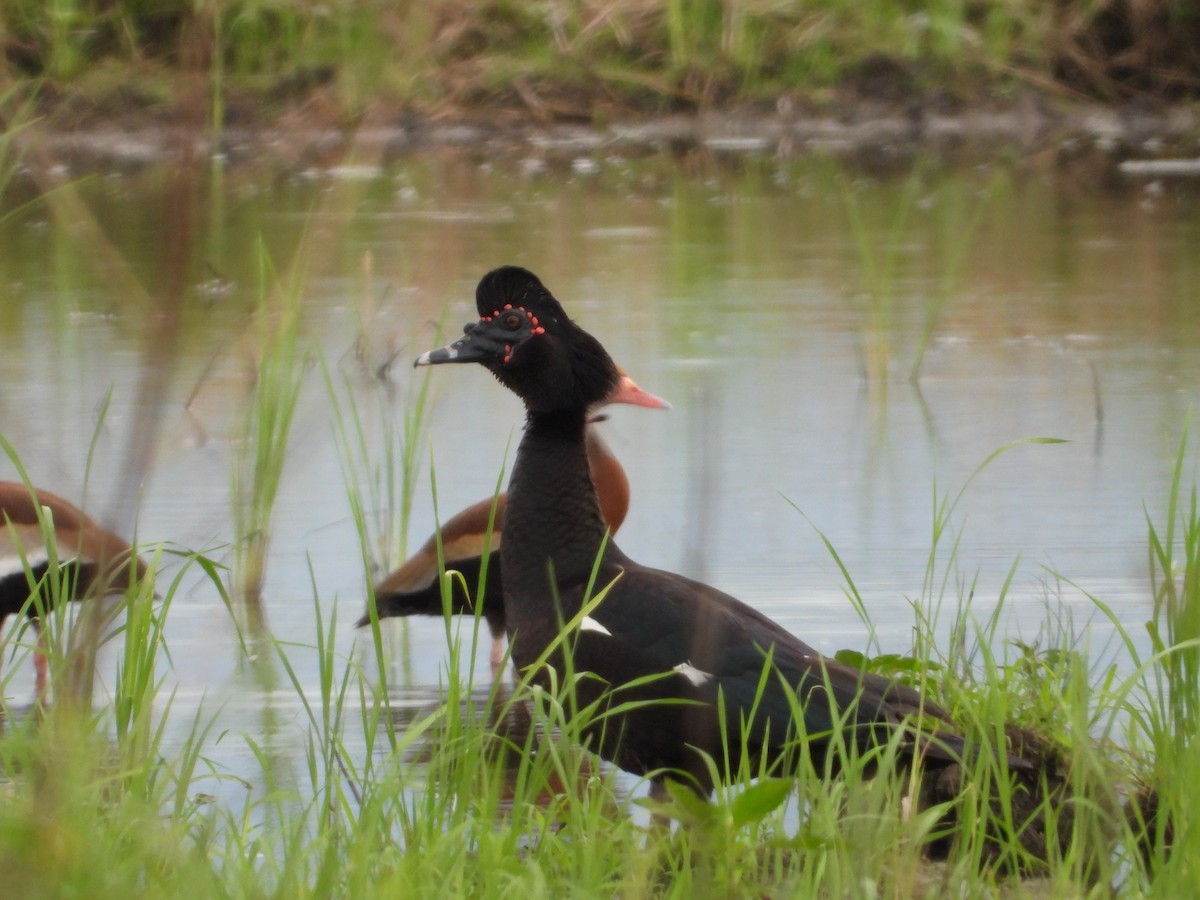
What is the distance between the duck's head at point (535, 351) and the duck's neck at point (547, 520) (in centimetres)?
5

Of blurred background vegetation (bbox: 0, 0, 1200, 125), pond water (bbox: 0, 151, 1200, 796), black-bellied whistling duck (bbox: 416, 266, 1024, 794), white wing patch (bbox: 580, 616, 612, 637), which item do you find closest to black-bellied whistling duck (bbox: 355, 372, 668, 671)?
pond water (bbox: 0, 151, 1200, 796)

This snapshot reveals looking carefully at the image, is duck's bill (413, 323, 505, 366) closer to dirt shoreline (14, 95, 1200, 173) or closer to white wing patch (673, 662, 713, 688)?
white wing patch (673, 662, 713, 688)

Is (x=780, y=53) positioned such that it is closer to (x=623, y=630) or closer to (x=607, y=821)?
(x=623, y=630)

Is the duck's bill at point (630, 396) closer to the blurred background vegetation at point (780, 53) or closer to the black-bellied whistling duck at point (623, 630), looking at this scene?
the black-bellied whistling duck at point (623, 630)

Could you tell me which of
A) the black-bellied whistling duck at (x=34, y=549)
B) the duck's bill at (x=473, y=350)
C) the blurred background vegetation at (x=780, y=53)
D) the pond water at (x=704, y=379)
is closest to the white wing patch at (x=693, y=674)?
the pond water at (x=704, y=379)

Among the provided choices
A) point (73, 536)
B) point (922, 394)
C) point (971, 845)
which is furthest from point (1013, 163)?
point (971, 845)

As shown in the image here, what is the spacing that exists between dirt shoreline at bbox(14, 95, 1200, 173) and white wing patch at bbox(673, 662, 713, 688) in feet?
29.7

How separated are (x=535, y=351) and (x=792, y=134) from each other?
9921mm

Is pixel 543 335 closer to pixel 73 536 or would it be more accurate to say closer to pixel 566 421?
pixel 566 421

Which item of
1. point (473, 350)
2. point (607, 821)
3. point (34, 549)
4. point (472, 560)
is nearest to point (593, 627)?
point (607, 821)

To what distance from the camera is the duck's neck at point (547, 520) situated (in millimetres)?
3119

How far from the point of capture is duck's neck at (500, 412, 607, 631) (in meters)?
3.12

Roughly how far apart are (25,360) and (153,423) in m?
5.21

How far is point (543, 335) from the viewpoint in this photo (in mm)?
3352
